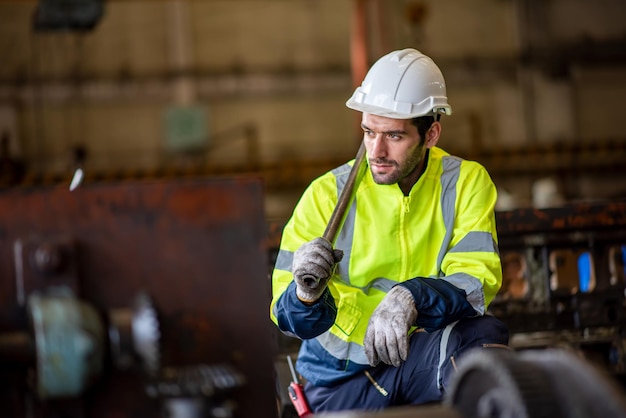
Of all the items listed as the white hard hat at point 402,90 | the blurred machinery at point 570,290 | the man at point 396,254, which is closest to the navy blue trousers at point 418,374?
the man at point 396,254

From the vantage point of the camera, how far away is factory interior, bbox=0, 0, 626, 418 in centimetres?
141

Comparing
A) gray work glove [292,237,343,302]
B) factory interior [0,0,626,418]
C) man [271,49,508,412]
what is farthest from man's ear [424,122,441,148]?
factory interior [0,0,626,418]

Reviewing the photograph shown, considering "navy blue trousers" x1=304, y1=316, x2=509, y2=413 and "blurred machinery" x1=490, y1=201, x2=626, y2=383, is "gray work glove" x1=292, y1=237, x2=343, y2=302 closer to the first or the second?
"navy blue trousers" x1=304, y1=316, x2=509, y2=413

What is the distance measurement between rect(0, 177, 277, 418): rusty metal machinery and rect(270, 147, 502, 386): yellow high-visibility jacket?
2.85 feet

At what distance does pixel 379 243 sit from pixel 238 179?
1.02m

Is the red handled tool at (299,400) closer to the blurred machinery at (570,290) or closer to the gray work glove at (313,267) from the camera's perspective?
the gray work glove at (313,267)

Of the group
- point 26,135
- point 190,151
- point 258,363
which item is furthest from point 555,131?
point 258,363

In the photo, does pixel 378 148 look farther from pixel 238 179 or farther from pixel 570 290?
pixel 570 290

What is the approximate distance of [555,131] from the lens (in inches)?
510

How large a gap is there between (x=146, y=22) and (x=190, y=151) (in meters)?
1.92

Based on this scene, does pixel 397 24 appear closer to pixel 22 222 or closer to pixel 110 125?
pixel 110 125

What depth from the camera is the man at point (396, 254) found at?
2.33 metres

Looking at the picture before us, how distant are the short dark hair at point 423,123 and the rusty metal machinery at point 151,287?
44.4 inches

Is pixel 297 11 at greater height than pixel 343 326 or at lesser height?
greater
